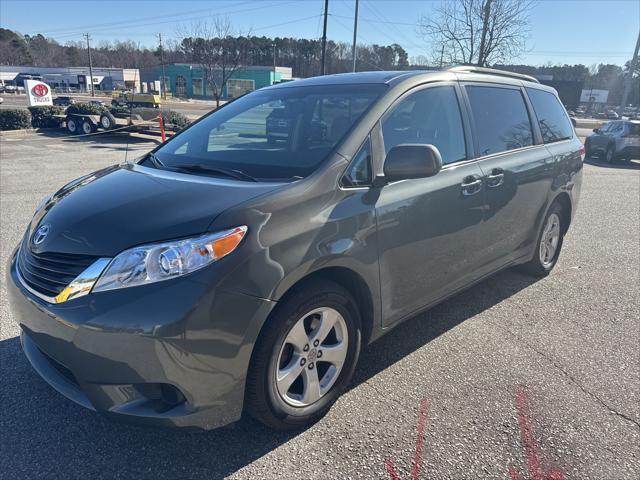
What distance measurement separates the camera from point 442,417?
2662mm

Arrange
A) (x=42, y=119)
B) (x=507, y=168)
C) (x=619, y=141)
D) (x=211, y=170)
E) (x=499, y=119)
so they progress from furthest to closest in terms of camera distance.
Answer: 1. (x=42, y=119)
2. (x=619, y=141)
3. (x=499, y=119)
4. (x=507, y=168)
5. (x=211, y=170)

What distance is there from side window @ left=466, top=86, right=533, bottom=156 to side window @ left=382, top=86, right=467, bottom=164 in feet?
0.81

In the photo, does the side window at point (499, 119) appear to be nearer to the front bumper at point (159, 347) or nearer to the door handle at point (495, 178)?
the door handle at point (495, 178)

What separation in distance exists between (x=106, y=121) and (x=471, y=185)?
19546 mm

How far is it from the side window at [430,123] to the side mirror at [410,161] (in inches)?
7.1

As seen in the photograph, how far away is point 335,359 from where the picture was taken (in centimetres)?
261

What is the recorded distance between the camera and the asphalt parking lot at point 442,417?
227cm

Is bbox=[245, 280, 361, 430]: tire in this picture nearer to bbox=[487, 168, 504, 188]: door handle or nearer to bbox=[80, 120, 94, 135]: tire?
bbox=[487, 168, 504, 188]: door handle

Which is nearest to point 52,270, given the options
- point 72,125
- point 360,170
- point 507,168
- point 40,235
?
point 40,235

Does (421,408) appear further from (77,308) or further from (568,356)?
(77,308)

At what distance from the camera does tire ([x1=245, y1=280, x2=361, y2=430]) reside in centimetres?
222

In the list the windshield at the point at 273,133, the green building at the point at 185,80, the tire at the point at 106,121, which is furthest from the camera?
the green building at the point at 185,80

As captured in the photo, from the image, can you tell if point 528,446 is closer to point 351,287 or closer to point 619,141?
point 351,287

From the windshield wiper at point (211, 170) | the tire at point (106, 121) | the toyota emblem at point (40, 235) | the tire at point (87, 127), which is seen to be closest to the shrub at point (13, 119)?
the tire at point (87, 127)
